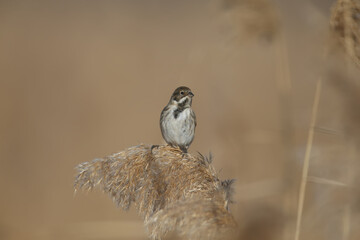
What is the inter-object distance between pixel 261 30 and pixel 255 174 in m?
3.03

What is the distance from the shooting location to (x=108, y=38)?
8.93 meters

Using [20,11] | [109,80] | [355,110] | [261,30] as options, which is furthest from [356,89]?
[20,11]

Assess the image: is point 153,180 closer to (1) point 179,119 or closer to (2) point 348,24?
(2) point 348,24

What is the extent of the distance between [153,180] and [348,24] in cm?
112

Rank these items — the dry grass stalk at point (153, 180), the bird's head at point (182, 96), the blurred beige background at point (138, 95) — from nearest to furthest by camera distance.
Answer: the dry grass stalk at point (153, 180) < the blurred beige background at point (138, 95) < the bird's head at point (182, 96)

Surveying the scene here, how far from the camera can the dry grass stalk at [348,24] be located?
2.15m

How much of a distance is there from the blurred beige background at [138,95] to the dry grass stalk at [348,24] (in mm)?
198

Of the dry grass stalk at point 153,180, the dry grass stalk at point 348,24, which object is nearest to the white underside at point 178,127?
the dry grass stalk at point 153,180

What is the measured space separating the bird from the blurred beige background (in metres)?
0.26

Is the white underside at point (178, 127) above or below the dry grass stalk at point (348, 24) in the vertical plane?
below

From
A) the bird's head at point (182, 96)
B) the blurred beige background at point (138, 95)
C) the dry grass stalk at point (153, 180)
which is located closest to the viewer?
the dry grass stalk at point (153, 180)

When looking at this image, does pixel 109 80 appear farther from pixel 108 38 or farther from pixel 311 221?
pixel 311 221

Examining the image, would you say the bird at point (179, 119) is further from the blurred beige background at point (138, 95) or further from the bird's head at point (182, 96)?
the blurred beige background at point (138, 95)

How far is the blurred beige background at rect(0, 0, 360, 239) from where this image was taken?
2701mm
